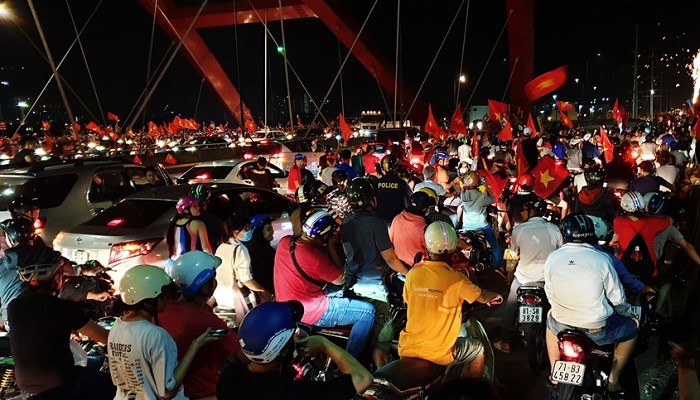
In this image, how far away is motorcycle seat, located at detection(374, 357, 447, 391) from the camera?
12.5ft

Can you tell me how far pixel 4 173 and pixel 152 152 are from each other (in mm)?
15619

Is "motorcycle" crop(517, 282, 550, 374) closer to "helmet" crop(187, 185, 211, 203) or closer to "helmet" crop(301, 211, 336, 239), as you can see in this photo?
"helmet" crop(301, 211, 336, 239)

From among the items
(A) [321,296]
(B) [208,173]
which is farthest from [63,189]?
(A) [321,296]

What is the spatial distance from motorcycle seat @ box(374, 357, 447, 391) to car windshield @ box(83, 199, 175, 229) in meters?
4.88

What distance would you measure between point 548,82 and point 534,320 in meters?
24.0

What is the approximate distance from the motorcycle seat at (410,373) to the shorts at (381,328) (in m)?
1.21

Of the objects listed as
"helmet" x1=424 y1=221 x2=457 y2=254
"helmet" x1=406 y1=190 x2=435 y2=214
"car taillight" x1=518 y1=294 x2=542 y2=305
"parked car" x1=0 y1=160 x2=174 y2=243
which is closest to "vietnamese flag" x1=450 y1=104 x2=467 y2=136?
"parked car" x1=0 y1=160 x2=174 y2=243

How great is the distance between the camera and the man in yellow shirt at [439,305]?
4.12 meters

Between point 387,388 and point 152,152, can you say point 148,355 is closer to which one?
point 387,388

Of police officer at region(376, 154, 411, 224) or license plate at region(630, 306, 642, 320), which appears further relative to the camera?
police officer at region(376, 154, 411, 224)

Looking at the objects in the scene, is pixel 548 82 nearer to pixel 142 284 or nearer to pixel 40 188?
pixel 40 188

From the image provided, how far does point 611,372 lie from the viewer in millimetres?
4676

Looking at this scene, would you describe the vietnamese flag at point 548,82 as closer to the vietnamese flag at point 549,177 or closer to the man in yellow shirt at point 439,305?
the vietnamese flag at point 549,177

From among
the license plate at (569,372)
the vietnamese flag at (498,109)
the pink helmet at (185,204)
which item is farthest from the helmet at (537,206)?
the vietnamese flag at (498,109)
